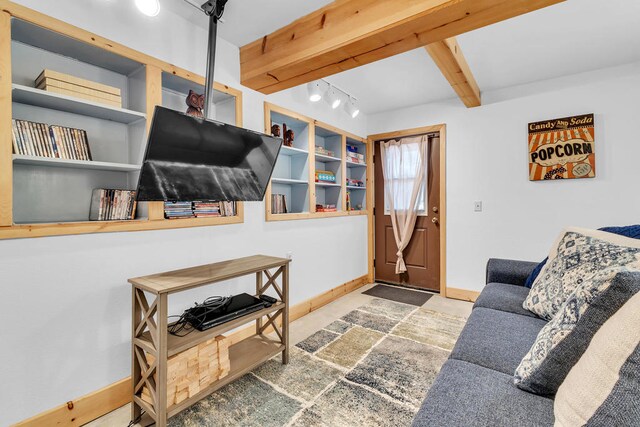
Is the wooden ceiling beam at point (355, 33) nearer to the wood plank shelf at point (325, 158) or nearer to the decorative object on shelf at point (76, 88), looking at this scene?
the decorative object on shelf at point (76, 88)

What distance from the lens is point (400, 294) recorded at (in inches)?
146

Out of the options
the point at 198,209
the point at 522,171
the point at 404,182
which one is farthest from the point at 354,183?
the point at 198,209

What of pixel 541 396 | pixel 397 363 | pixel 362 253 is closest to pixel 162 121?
pixel 541 396

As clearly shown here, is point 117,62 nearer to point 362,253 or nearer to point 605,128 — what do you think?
point 362,253

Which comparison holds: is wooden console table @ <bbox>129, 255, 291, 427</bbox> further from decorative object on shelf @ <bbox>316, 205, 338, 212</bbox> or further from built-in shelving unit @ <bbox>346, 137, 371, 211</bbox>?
built-in shelving unit @ <bbox>346, 137, 371, 211</bbox>

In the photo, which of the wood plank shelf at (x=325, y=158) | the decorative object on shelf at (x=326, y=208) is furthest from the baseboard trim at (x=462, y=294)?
the wood plank shelf at (x=325, y=158)

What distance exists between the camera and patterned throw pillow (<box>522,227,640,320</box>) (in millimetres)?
1393

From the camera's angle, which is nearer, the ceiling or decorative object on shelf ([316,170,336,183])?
the ceiling

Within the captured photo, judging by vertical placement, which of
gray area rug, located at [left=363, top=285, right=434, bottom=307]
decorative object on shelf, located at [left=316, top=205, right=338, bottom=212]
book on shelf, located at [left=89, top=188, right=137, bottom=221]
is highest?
book on shelf, located at [left=89, top=188, right=137, bottom=221]

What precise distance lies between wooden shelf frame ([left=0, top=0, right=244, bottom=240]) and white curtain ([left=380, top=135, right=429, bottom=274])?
256 centimetres

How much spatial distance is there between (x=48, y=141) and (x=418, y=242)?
372 cm

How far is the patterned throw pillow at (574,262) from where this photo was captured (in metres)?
1.39

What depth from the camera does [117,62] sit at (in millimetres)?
1788

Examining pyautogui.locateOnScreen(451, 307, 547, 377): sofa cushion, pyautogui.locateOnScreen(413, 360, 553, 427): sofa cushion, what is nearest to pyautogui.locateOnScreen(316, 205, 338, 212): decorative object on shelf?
pyautogui.locateOnScreen(451, 307, 547, 377): sofa cushion
